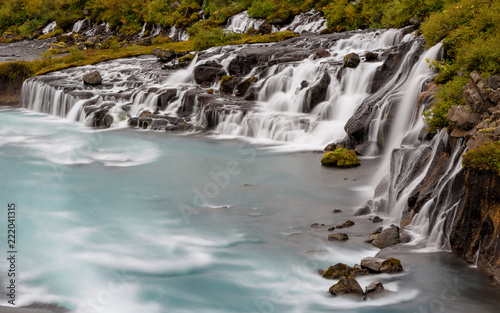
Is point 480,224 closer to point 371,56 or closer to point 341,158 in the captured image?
point 341,158

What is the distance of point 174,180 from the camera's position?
16.9 m

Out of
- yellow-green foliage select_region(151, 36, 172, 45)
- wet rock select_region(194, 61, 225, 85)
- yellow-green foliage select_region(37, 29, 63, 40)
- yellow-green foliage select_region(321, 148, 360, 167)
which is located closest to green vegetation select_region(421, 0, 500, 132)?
yellow-green foliage select_region(321, 148, 360, 167)

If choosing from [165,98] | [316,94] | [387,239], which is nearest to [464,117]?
[387,239]

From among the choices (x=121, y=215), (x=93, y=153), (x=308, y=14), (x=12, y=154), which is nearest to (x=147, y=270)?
(x=121, y=215)

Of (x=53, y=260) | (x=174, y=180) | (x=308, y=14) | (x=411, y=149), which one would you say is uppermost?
(x=308, y=14)

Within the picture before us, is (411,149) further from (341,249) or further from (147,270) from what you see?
(147,270)

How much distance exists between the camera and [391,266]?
9.39 meters

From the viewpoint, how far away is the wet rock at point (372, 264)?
30.9ft

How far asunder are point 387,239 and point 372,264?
4.58 ft

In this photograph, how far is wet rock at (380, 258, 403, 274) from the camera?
937cm

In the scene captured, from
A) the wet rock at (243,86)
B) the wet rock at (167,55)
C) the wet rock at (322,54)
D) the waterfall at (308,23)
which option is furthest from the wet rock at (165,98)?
the waterfall at (308,23)

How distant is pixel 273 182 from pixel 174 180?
125 inches

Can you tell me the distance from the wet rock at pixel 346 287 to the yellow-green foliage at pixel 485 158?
3.03 metres

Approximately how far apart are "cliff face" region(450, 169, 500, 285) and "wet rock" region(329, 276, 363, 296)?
7.63 ft
